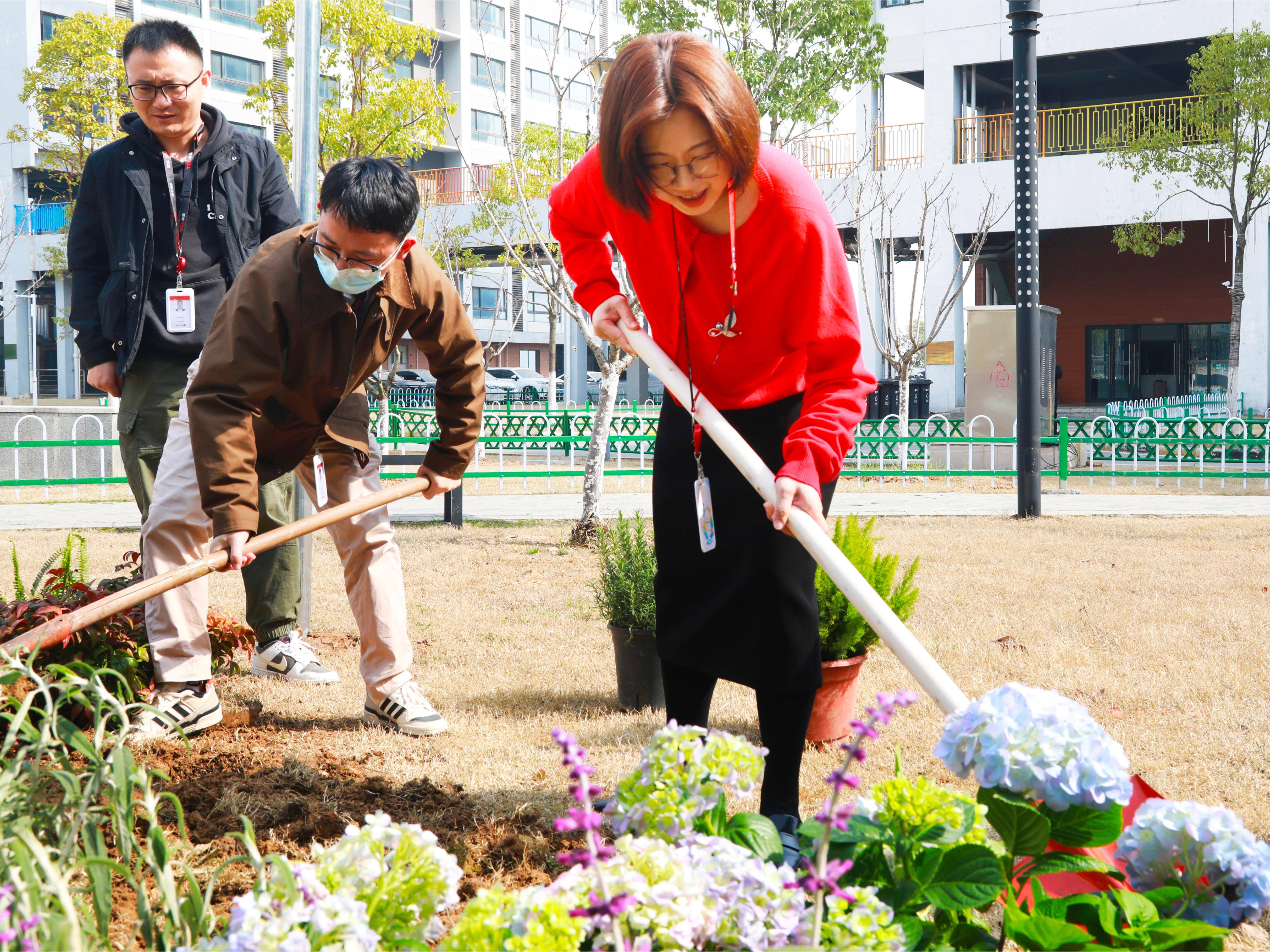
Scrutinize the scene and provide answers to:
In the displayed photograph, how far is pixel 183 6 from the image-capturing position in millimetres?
33344

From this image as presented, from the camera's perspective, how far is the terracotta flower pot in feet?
10.7

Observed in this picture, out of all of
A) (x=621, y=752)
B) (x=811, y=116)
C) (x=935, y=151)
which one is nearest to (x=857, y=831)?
(x=621, y=752)

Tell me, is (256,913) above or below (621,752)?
above

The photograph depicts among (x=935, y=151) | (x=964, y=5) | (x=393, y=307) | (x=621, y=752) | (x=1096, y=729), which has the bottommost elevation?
(x=621, y=752)

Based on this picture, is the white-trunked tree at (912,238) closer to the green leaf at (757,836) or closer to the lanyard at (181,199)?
the lanyard at (181,199)

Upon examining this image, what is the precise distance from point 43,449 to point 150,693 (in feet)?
32.9

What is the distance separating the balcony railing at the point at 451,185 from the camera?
17750 mm

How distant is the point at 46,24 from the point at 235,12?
18.5ft

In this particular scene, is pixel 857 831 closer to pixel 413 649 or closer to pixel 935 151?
pixel 413 649

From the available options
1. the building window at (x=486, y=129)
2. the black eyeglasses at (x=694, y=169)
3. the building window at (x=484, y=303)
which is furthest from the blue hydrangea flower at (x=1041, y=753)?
the building window at (x=484, y=303)

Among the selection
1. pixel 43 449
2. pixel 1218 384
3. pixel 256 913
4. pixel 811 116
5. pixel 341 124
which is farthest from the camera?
pixel 1218 384

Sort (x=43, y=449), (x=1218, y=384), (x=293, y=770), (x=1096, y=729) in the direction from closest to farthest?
(x=1096, y=729), (x=293, y=770), (x=43, y=449), (x=1218, y=384)

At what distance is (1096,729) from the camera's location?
1223mm

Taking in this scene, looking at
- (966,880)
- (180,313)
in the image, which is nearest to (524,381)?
(180,313)
